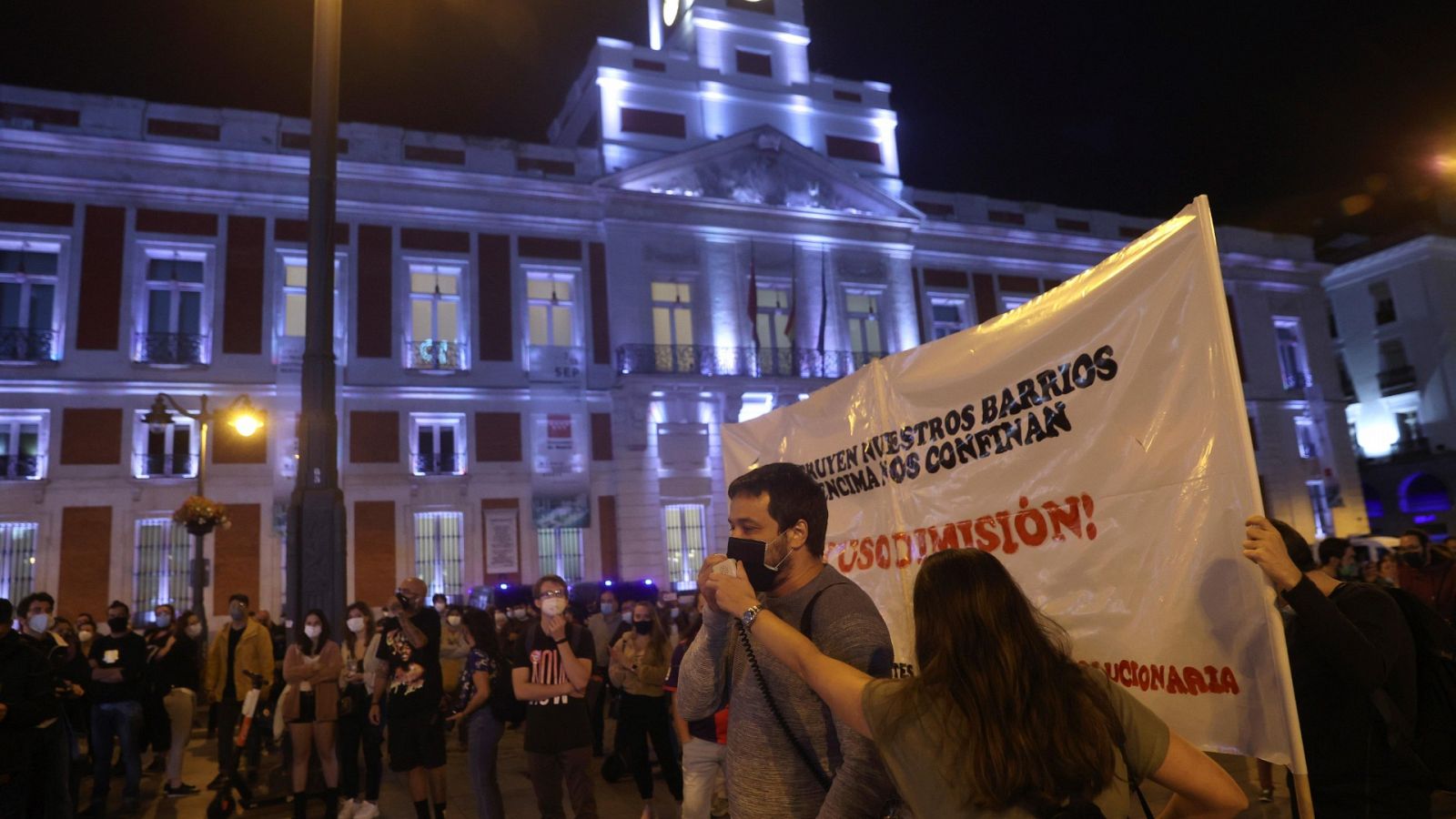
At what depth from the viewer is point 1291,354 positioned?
3312cm

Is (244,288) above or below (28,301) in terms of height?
above

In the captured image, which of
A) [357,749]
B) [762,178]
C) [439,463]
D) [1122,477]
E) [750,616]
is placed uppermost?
[762,178]

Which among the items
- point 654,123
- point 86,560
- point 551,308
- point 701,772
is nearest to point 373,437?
point 551,308

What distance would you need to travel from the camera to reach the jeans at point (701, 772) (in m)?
5.42

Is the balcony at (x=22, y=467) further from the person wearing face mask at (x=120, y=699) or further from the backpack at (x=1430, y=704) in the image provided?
the backpack at (x=1430, y=704)

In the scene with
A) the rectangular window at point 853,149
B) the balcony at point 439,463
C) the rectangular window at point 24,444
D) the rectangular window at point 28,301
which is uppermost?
the rectangular window at point 853,149

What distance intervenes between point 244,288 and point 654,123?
1144 centimetres

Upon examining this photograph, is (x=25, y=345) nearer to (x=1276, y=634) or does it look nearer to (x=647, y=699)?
(x=647, y=699)

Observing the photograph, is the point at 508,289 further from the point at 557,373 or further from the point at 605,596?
the point at 605,596

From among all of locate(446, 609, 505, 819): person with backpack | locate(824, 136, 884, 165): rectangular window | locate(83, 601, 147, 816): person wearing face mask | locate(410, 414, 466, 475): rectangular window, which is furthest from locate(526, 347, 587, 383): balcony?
locate(446, 609, 505, 819): person with backpack

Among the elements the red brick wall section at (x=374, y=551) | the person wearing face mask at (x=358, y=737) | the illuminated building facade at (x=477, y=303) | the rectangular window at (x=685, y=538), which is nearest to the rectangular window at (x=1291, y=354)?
the illuminated building facade at (x=477, y=303)

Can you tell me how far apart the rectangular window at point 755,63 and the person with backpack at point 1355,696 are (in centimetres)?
2712

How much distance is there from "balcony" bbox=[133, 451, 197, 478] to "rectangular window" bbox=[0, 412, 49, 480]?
5.76ft

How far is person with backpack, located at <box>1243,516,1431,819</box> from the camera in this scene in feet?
9.27
